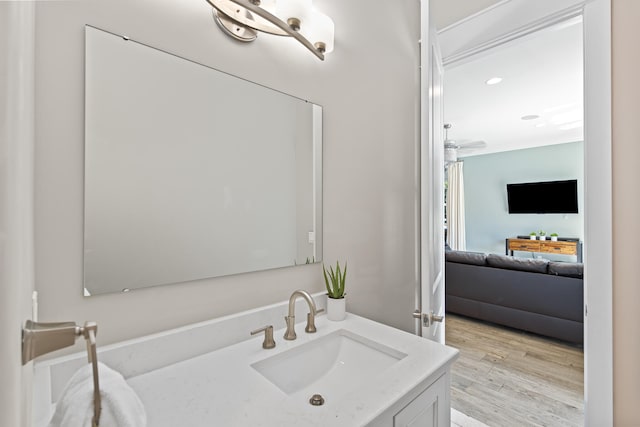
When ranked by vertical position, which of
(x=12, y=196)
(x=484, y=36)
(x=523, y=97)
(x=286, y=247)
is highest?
(x=523, y=97)

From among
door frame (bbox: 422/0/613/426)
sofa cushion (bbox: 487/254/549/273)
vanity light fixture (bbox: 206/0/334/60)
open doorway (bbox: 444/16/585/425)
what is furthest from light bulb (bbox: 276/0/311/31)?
sofa cushion (bbox: 487/254/549/273)

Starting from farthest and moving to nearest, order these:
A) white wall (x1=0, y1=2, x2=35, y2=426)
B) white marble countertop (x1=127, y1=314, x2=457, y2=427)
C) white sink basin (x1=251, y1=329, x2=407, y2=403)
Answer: white sink basin (x1=251, y1=329, x2=407, y2=403), white marble countertop (x1=127, y1=314, x2=457, y2=427), white wall (x1=0, y1=2, x2=35, y2=426)

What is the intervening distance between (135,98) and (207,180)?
0.30m

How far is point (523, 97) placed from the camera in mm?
3438

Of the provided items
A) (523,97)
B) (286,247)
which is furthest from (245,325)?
(523,97)

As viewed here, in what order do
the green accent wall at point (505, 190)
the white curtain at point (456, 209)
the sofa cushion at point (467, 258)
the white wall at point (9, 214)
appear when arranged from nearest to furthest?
the white wall at point (9, 214), the sofa cushion at point (467, 258), the green accent wall at point (505, 190), the white curtain at point (456, 209)

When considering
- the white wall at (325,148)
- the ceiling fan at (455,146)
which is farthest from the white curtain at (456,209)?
the white wall at (325,148)

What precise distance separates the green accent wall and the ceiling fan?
2.31 ft

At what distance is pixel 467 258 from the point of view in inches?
135

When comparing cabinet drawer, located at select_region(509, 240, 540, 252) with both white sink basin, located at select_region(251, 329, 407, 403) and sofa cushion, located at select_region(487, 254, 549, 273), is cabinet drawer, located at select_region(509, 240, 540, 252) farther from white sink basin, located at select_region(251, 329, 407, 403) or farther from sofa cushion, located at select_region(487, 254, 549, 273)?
white sink basin, located at select_region(251, 329, 407, 403)

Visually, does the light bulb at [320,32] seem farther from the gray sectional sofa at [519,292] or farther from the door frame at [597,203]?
the gray sectional sofa at [519,292]

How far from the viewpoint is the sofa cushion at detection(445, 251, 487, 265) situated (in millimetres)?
3340

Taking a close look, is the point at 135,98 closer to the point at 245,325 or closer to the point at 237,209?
the point at 237,209

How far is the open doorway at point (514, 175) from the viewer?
2.02m
